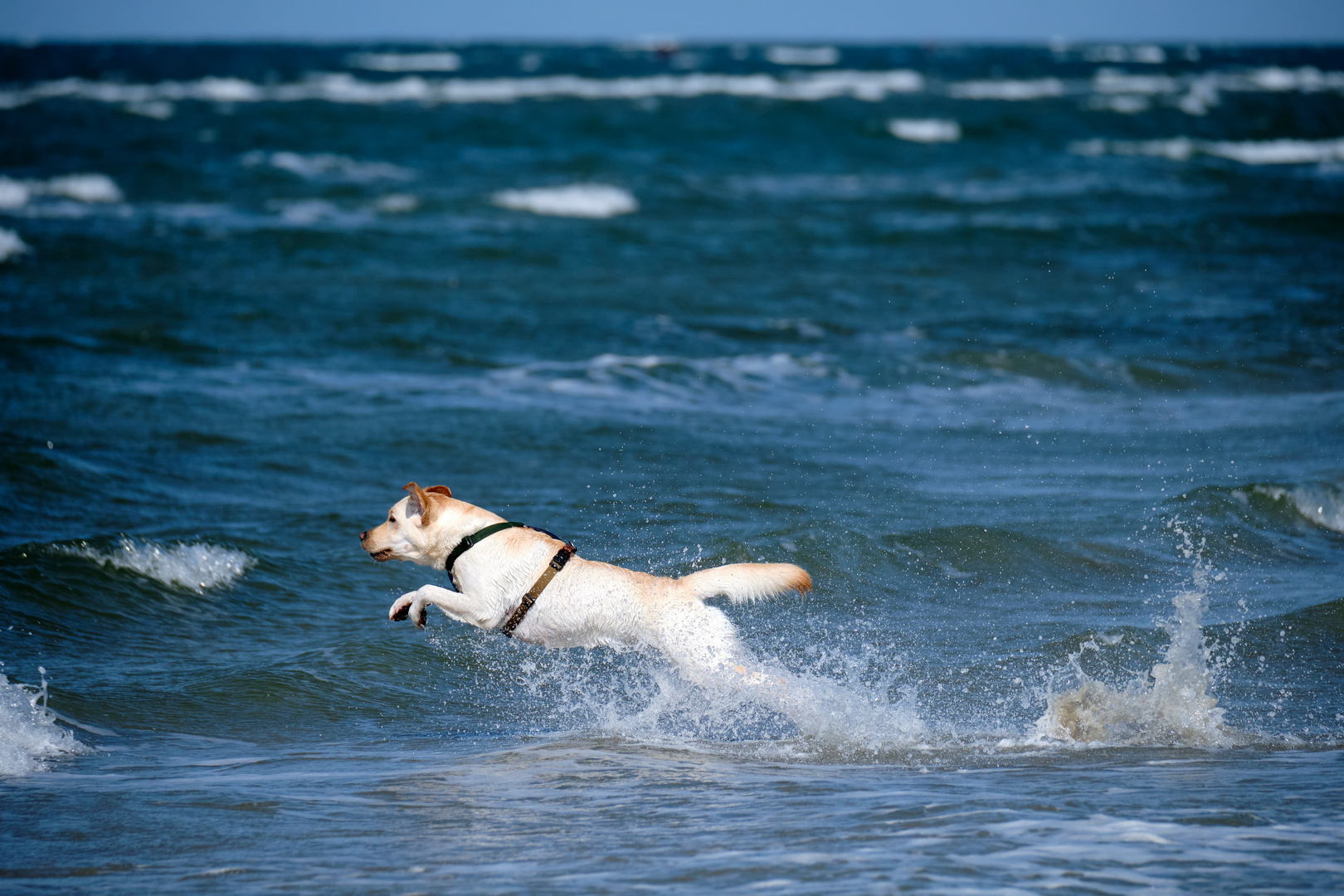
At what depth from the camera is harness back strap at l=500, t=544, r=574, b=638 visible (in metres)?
5.42

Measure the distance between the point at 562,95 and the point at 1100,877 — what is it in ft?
152

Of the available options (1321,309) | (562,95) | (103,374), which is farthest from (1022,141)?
(103,374)

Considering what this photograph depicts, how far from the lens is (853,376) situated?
12.2m

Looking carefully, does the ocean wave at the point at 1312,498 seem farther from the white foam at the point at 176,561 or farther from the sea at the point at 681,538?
the white foam at the point at 176,561

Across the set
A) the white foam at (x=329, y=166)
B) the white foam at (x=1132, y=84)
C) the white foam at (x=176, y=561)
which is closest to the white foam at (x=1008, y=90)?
the white foam at (x=1132, y=84)

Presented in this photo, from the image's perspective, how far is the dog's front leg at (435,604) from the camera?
17.7 ft

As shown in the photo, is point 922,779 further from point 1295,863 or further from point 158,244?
point 158,244

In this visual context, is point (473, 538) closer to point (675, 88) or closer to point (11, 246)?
point (11, 246)

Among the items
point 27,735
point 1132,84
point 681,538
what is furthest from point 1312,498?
point 1132,84

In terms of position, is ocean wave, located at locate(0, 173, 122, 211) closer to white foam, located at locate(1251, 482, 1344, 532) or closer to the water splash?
white foam, located at locate(1251, 482, 1344, 532)

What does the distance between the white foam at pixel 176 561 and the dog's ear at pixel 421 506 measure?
2.11 metres

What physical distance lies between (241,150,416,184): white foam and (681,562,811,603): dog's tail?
21.3m

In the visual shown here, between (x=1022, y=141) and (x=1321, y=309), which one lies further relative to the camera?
(x=1022, y=141)

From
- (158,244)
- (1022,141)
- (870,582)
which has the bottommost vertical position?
(870,582)
